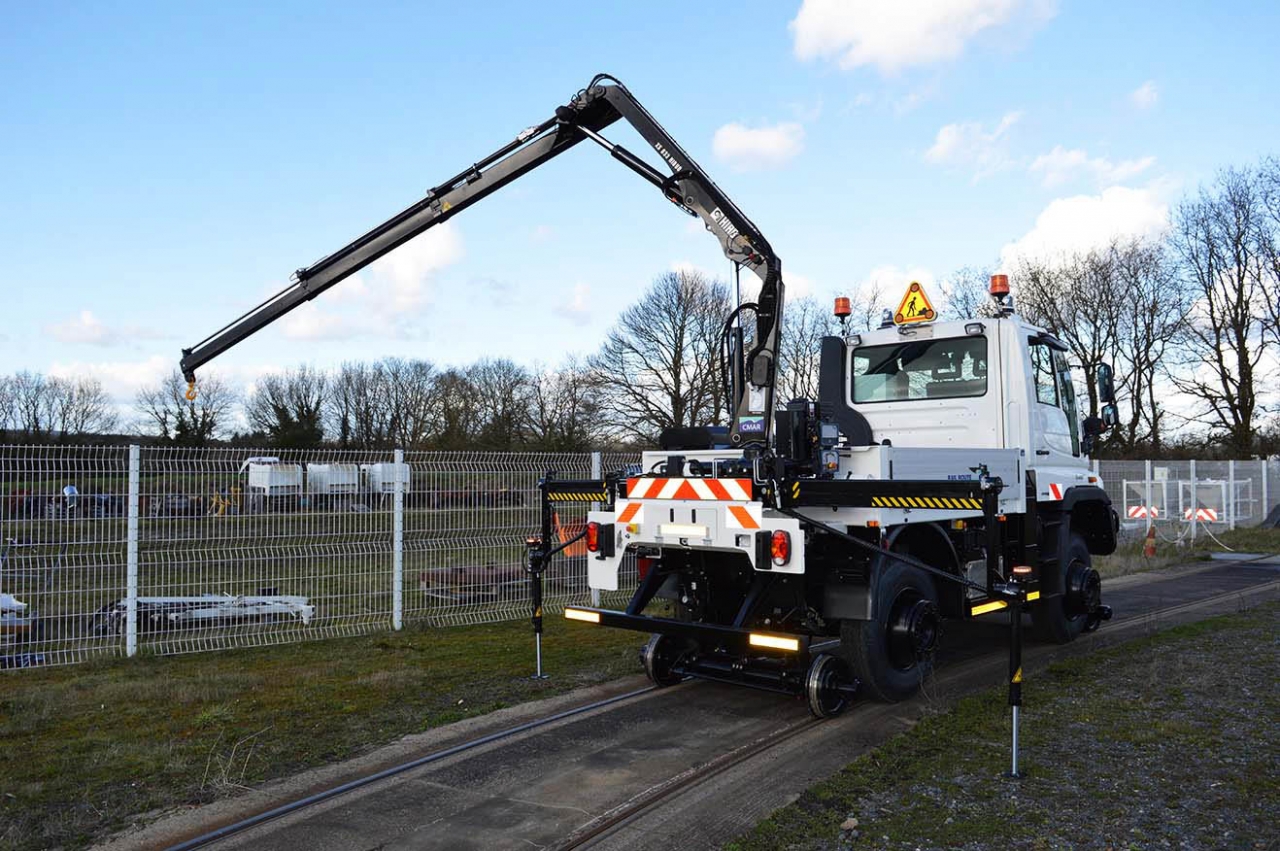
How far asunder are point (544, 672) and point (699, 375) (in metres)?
29.8

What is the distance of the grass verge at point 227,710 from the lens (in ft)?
15.7

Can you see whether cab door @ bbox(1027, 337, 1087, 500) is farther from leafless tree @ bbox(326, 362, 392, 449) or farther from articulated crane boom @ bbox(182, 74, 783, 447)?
leafless tree @ bbox(326, 362, 392, 449)

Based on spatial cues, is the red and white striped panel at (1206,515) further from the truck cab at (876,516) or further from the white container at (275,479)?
the white container at (275,479)

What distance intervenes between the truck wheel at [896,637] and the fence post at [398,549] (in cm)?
540

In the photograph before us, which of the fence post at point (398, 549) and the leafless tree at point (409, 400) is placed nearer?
the fence post at point (398, 549)

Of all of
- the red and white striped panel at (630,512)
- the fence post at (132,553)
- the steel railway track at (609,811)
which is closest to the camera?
the steel railway track at (609,811)

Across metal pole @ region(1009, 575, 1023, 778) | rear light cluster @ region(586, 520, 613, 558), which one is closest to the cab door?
metal pole @ region(1009, 575, 1023, 778)

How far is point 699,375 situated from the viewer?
37.0 m

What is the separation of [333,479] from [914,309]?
6122 millimetres

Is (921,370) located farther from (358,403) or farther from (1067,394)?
(358,403)

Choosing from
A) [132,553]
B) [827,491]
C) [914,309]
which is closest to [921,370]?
[914,309]

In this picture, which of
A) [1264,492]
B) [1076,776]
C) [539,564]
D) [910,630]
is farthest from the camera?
[1264,492]

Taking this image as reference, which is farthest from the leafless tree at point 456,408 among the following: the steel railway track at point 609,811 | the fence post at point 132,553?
the steel railway track at point 609,811

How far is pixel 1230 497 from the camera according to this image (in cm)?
2284
